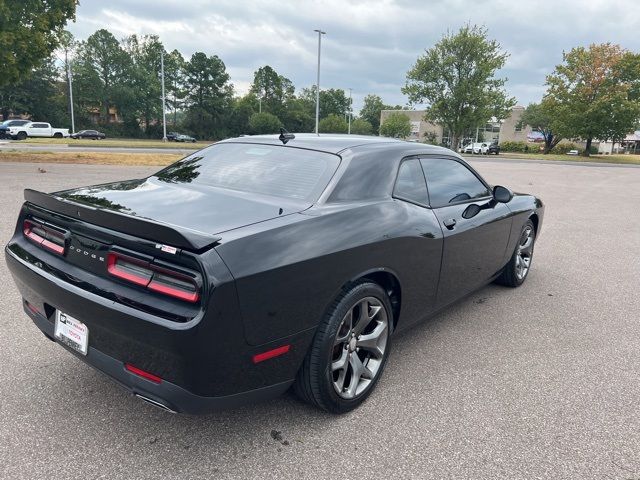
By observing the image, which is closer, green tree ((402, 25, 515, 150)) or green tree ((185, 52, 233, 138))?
green tree ((402, 25, 515, 150))

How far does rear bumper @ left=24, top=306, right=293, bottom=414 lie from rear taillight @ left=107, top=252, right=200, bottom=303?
1.29 feet

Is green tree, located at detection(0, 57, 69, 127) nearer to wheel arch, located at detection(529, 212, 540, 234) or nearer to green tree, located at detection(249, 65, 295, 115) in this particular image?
green tree, located at detection(249, 65, 295, 115)

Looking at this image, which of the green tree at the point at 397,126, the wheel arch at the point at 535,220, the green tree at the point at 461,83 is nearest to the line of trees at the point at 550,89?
the green tree at the point at 461,83

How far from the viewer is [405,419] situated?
256cm

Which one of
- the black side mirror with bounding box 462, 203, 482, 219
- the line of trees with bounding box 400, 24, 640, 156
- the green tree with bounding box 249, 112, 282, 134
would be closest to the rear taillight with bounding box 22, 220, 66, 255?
the black side mirror with bounding box 462, 203, 482, 219

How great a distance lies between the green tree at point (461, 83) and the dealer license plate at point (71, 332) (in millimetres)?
45504

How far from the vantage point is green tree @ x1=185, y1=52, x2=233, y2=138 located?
69125mm

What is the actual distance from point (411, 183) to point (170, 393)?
2075 mm

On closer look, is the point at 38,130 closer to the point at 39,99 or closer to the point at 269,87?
the point at 39,99

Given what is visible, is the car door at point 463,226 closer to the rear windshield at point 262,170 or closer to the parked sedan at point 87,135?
the rear windshield at point 262,170

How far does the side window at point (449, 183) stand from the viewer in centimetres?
342

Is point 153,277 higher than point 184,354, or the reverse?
point 153,277

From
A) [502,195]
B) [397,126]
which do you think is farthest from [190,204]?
[397,126]

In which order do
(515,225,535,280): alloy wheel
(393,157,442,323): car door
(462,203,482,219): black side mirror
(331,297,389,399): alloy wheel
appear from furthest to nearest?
(515,225,535,280): alloy wheel < (462,203,482,219): black side mirror < (393,157,442,323): car door < (331,297,389,399): alloy wheel
